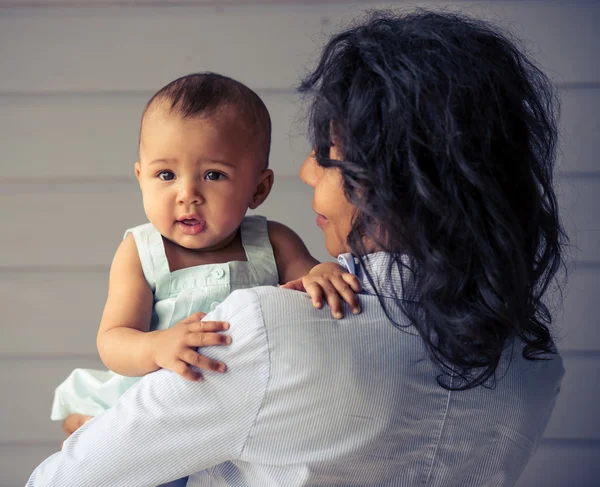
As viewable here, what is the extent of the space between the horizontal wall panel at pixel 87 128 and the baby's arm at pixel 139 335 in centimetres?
105

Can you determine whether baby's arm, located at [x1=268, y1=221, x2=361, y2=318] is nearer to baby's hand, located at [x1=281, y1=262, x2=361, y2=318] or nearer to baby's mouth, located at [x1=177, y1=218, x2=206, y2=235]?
baby's hand, located at [x1=281, y1=262, x2=361, y2=318]

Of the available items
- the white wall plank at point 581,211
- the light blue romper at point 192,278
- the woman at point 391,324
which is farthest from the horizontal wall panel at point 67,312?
the woman at point 391,324

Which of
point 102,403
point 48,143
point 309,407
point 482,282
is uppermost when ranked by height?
point 482,282

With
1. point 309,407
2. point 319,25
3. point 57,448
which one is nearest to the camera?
point 309,407

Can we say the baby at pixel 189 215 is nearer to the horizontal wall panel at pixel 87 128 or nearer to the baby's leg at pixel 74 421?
the baby's leg at pixel 74 421

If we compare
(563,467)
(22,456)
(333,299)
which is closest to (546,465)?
(563,467)

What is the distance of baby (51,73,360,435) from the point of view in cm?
136

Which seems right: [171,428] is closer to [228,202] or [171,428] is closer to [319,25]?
[228,202]

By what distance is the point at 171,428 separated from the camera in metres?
0.99

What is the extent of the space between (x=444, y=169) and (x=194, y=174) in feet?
1.83

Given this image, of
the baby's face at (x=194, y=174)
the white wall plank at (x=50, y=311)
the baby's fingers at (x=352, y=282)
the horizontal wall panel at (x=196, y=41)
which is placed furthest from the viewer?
the white wall plank at (x=50, y=311)

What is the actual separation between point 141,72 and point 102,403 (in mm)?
1243

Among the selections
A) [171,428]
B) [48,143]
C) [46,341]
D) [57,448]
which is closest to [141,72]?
[48,143]

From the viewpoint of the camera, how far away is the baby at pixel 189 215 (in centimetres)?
136
